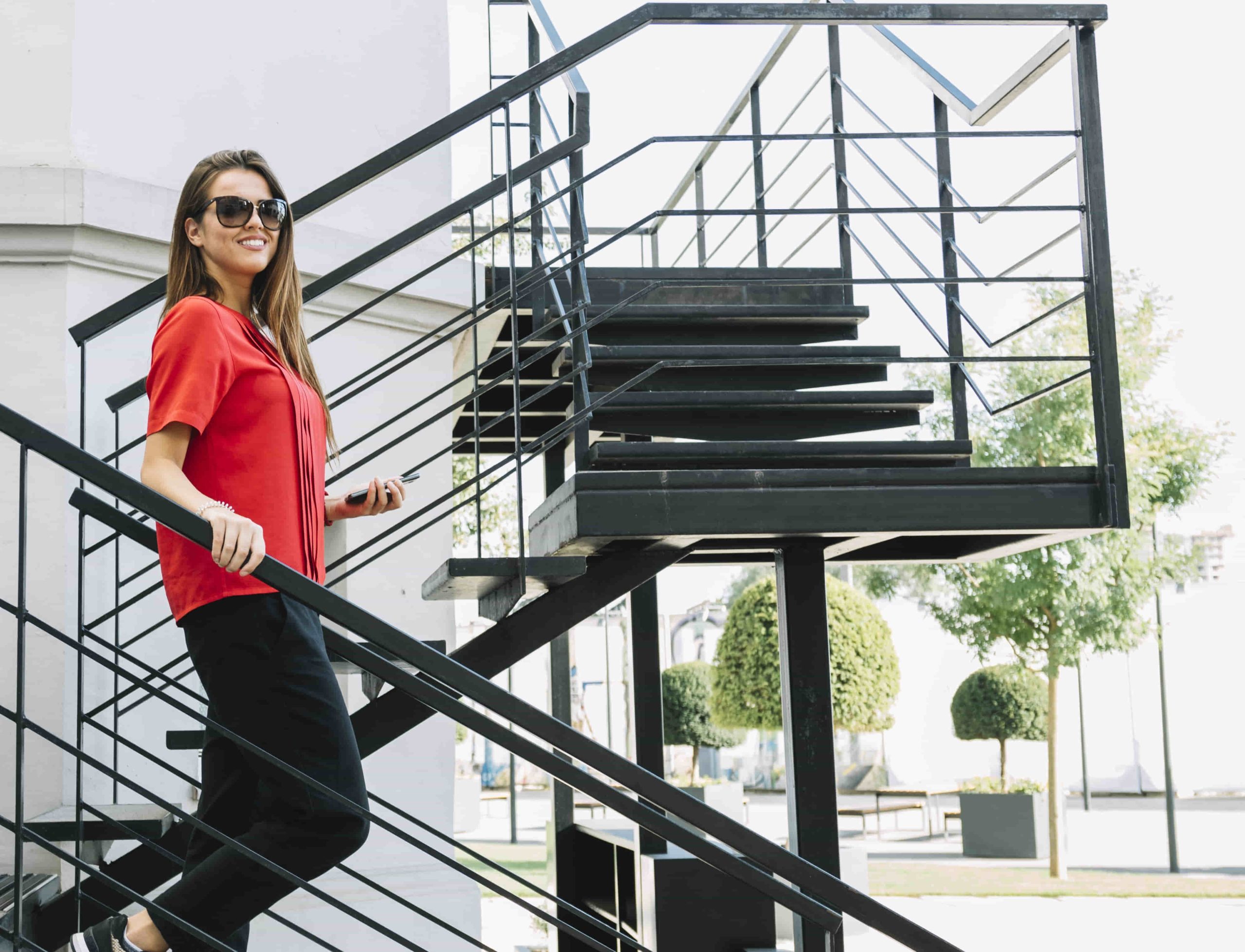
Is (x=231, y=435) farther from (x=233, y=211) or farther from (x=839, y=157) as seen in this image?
(x=839, y=157)

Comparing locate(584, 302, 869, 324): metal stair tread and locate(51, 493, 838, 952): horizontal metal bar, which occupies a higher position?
locate(584, 302, 869, 324): metal stair tread

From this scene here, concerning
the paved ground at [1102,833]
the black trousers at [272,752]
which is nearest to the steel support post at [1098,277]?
the black trousers at [272,752]

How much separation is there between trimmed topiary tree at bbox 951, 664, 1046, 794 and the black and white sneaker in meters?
16.2

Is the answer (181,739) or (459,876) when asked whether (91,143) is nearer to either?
(181,739)

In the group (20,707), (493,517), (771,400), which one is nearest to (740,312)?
(771,400)

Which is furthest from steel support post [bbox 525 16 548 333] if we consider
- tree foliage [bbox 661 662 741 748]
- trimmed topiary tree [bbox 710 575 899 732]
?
tree foliage [bbox 661 662 741 748]

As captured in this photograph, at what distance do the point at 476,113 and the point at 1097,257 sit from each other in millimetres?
1976

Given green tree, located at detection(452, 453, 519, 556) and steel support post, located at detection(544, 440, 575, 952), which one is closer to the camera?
steel support post, located at detection(544, 440, 575, 952)

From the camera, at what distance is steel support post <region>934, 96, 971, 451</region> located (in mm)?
4355

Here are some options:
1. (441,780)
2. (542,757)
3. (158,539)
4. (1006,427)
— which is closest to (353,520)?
(441,780)

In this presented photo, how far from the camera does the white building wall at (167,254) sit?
4.61m

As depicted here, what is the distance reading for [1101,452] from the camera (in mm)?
3922

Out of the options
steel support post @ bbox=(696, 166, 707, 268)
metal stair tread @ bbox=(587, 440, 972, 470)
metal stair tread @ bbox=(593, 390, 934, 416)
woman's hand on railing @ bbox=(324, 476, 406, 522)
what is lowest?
woman's hand on railing @ bbox=(324, 476, 406, 522)

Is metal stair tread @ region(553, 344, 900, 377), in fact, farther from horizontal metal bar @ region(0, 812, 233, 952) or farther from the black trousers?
horizontal metal bar @ region(0, 812, 233, 952)
